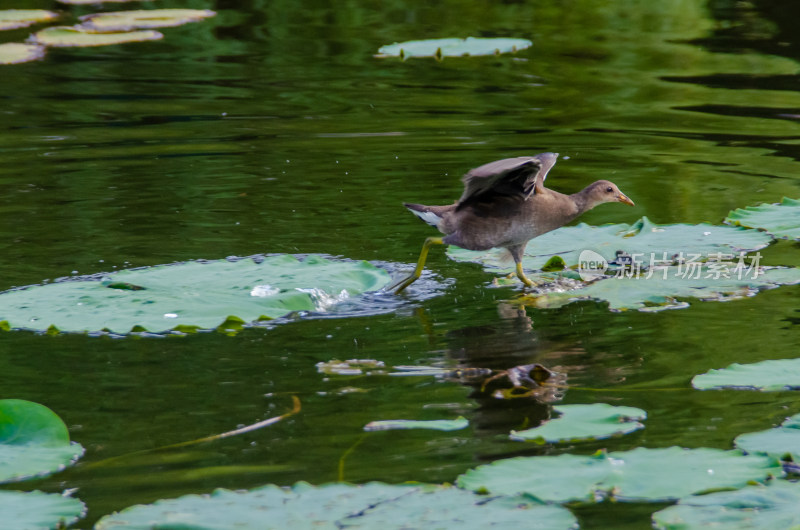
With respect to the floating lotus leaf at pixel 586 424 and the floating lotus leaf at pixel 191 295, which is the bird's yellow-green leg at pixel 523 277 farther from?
the floating lotus leaf at pixel 586 424

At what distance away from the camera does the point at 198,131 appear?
933cm

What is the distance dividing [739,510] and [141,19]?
10759 mm

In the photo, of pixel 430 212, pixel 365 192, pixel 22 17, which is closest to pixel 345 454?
pixel 430 212

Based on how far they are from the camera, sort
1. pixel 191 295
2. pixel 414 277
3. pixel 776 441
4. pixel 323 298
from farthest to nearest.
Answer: pixel 414 277 < pixel 323 298 < pixel 191 295 < pixel 776 441

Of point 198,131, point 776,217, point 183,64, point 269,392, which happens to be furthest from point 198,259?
point 183,64

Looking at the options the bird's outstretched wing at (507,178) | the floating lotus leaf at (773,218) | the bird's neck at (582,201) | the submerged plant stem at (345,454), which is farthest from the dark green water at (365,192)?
the bird's neck at (582,201)

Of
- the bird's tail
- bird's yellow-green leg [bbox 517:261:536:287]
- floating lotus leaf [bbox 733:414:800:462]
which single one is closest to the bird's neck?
bird's yellow-green leg [bbox 517:261:536:287]

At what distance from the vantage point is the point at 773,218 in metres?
5.95

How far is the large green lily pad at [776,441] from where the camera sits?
3145 mm

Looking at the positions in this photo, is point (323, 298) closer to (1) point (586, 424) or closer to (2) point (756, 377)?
(1) point (586, 424)

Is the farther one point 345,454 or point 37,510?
point 345,454

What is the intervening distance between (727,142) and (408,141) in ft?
8.42

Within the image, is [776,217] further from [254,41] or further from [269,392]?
[254,41]

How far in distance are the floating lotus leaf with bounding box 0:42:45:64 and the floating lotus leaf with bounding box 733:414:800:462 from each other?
913 centimetres
